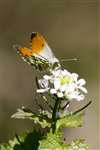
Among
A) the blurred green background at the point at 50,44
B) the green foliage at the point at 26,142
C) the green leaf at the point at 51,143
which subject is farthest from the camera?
the blurred green background at the point at 50,44

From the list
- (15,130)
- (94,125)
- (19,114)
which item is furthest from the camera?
(94,125)

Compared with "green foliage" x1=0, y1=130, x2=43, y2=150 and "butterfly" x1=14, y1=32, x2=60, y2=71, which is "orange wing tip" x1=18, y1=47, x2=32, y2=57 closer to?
"butterfly" x1=14, y1=32, x2=60, y2=71

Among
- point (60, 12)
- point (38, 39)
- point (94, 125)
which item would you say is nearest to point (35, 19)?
point (60, 12)

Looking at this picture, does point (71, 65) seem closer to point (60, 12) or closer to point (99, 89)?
point (99, 89)

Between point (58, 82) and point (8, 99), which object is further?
point (8, 99)

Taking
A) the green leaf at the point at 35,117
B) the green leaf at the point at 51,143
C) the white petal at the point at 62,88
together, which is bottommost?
the green leaf at the point at 51,143

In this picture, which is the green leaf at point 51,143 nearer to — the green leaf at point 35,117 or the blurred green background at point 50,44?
the green leaf at point 35,117

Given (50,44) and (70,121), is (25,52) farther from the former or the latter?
(50,44)

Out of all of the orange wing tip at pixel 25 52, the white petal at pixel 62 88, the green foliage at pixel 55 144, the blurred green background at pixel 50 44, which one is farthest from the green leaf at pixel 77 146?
the blurred green background at pixel 50 44
